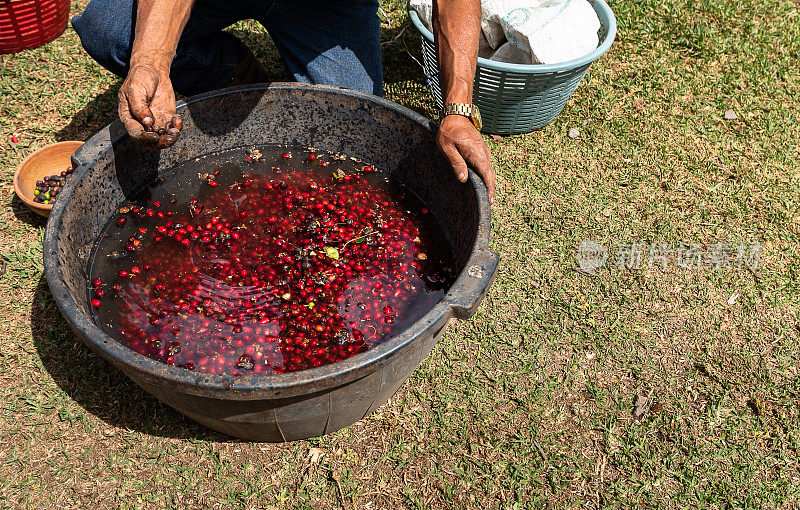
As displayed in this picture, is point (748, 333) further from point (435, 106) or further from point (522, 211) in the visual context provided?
point (435, 106)

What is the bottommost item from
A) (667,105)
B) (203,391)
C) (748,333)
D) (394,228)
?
(748,333)

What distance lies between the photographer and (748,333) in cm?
341

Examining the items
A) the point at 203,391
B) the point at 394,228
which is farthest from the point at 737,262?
the point at 203,391

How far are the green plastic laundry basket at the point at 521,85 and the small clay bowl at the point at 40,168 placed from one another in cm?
240

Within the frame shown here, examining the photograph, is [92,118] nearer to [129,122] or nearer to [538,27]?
[129,122]

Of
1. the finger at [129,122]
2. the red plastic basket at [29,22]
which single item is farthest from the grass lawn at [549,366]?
the finger at [129,122]

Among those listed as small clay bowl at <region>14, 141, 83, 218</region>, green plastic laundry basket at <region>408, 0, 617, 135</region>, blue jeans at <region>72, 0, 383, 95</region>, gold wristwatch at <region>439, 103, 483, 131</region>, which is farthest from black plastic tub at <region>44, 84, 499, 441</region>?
green plastic laundry basket at <region>408, 0, 617, 135</region>

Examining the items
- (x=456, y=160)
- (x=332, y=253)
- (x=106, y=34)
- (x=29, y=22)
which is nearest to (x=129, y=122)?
(x=332, y=253)

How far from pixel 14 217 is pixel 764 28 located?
19.8 feet

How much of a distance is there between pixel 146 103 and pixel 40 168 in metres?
1.68

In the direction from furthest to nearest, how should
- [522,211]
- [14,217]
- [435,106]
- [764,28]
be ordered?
[764,28] → [435,106] → [522,211] → [14,217]

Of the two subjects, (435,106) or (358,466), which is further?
(435,106)

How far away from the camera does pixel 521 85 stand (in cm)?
394

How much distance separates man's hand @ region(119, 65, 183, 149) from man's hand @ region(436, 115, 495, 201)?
1197 mm
